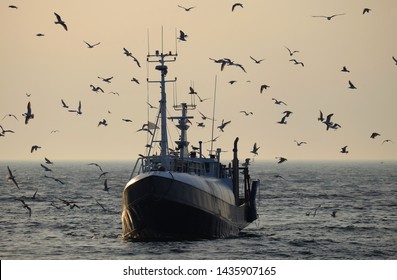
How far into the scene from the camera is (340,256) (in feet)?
165

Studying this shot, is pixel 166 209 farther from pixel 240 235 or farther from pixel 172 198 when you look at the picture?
pixel 240 235

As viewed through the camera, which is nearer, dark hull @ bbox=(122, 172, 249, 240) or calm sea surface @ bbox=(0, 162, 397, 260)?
calm sea surface @ bbox=(0, 162, 397, 260)

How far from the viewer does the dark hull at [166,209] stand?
50.2m

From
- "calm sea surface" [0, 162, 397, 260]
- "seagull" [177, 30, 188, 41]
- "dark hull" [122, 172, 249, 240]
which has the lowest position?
"calm sea surface" [0, 162, 397, 260]

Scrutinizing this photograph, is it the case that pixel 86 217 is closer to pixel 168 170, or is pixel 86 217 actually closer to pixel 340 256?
pixel 168 170

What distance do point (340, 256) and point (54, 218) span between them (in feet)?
83.9

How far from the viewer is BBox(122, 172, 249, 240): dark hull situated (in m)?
50.2

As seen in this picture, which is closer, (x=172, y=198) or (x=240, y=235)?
(x=172, y=198)

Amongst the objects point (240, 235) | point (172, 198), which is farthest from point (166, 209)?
point (240, 235)

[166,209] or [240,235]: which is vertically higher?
[166,209]

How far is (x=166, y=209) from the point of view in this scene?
50.4 metres

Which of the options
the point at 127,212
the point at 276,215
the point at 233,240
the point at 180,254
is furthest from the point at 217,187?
the point at 276,215

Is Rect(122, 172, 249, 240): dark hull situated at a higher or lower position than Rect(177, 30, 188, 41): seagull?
lower

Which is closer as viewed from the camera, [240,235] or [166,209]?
[166,209]
